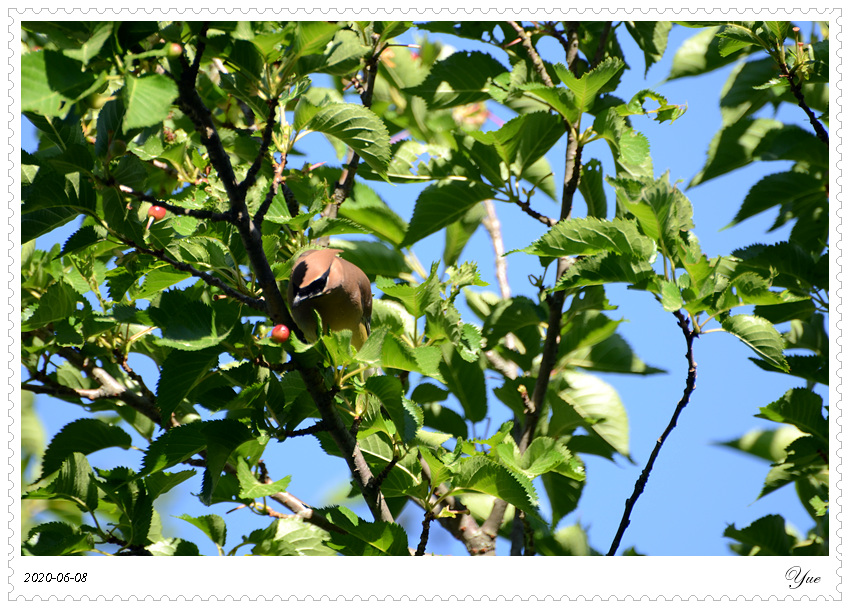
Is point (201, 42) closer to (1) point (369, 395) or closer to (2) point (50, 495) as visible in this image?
(1) point (369, 395)

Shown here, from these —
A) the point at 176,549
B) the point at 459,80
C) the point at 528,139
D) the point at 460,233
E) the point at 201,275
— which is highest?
the point at 459,80

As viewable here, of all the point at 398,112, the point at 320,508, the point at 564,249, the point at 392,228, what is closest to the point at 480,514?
the point at 320,508

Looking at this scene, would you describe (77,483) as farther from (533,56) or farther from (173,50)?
(533,56)

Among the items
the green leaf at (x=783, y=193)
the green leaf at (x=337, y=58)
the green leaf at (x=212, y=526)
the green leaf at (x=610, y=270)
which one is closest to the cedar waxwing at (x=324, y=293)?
the green leaf at (x=337, y=58)

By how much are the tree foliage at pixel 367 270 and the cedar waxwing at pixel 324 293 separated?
8 cm

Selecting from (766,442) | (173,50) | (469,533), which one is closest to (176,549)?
(469,533)

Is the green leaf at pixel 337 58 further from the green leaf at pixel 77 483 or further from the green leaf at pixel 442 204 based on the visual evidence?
the green leaf at pixel 77 483

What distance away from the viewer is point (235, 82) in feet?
6.38

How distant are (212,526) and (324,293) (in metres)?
0.88

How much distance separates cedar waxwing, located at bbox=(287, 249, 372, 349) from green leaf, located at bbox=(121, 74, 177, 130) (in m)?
0.60

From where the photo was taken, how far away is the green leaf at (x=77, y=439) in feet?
8.55

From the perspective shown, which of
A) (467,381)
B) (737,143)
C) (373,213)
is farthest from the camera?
(737,143)

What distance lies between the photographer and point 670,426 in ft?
7.16

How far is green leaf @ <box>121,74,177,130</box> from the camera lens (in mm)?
1487
